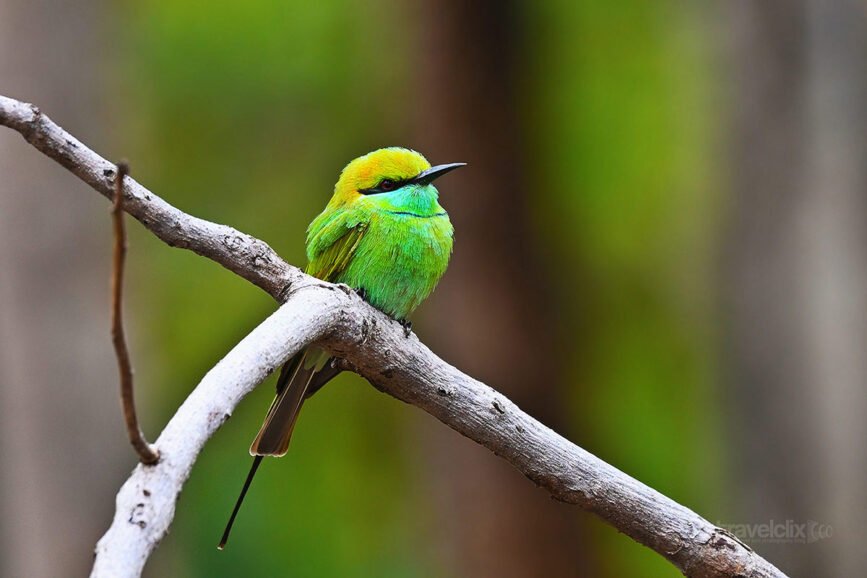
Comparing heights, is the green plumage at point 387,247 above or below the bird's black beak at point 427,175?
below

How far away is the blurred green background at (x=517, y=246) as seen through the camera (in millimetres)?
5805

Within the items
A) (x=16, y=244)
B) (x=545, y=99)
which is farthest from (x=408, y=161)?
(x=545, y=99)

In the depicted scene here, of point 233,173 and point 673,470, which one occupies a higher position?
point 233,173

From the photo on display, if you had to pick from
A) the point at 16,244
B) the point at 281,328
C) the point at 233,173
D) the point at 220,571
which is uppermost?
the point at 233,173

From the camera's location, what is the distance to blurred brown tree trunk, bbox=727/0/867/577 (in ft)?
19.1

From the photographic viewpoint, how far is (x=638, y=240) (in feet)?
24.2

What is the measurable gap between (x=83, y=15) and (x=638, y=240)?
3977mm

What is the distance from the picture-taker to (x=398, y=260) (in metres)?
3.01

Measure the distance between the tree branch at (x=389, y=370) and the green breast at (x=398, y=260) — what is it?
1.81 feet

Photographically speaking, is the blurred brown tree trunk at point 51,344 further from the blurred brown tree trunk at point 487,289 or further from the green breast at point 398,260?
the green breast at point 398,260

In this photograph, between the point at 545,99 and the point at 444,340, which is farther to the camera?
the point at 545,99

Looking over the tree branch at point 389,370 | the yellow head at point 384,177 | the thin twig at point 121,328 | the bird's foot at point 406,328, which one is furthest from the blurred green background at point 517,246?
the thin twig at point 121,328

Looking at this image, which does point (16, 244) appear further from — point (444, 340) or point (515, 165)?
point (515, 165)

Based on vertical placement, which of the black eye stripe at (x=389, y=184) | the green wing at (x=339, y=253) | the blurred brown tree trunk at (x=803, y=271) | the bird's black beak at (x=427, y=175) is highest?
the blurred brown tree trunk at (x=803, y=271)
